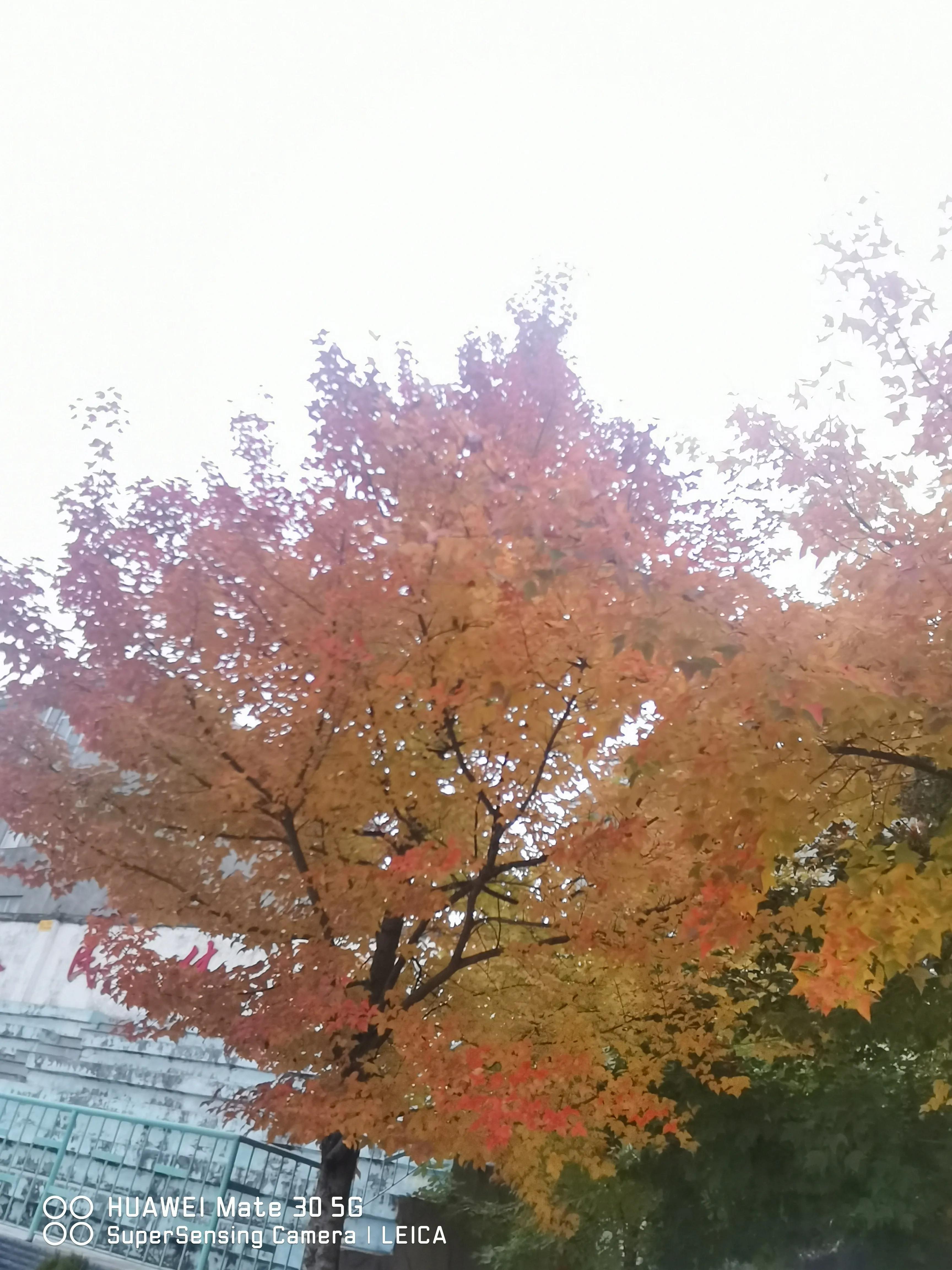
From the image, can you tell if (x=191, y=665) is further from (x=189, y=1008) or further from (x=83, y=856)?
(x=189, y=1008)

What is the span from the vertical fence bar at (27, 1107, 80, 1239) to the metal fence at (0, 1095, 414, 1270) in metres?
0.01

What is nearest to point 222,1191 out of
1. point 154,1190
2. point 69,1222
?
point 154,1190

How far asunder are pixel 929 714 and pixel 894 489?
1702 millimetres

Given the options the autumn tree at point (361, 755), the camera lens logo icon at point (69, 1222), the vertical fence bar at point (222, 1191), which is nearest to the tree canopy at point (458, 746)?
the autumn tree at point (361, 755)

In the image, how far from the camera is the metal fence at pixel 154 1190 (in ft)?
28.7

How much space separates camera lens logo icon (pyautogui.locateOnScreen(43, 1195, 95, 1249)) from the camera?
8.83 m

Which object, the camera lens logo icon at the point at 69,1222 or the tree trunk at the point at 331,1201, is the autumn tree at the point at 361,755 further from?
the camera lens logo icon at the point at 69,1222

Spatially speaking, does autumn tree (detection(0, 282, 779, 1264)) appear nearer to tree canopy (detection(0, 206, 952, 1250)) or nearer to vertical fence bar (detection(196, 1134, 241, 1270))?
tree canopy (detection(0, 206, 952, 1250))

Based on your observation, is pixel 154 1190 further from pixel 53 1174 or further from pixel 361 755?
pixel 361 755

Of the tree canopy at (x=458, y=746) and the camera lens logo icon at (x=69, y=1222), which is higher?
the tree canopy at (x=458, y=746)

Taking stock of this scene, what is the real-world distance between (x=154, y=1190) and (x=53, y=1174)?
114cm

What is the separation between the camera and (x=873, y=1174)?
311 inches

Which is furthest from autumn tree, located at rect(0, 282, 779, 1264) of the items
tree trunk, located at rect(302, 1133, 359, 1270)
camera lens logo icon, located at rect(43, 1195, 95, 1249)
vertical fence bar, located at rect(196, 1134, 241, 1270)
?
camera lens logo icon, located at rect(43, 1195, 95, 1249)

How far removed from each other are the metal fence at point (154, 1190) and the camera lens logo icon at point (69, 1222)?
0.01 meters
